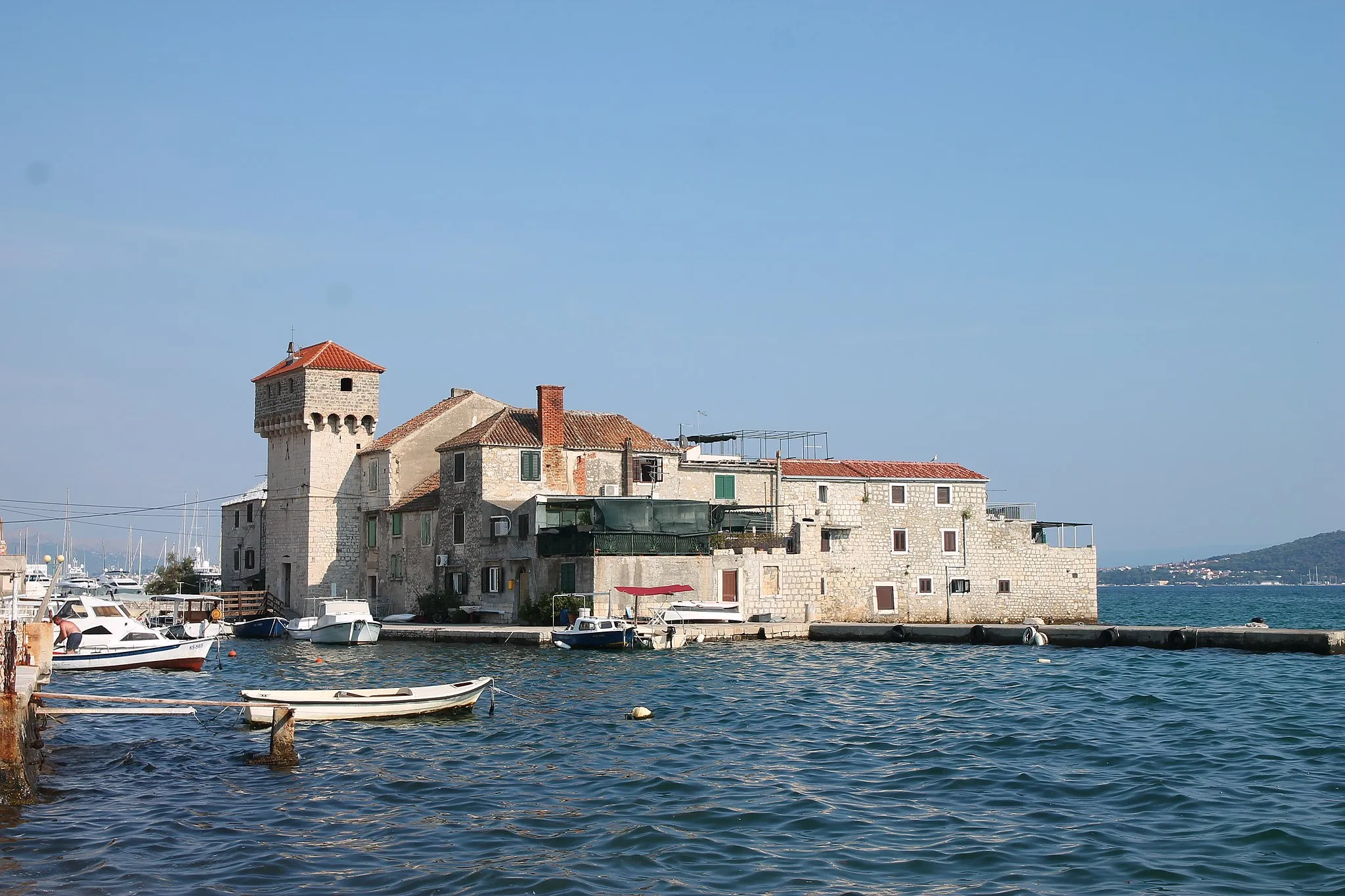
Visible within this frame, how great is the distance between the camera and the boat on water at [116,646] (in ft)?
135

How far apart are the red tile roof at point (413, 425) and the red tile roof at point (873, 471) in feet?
52.8

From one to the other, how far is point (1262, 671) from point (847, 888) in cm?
2868

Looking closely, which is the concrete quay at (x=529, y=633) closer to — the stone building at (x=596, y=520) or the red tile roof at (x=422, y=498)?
the stone building at (x=596, y=520)

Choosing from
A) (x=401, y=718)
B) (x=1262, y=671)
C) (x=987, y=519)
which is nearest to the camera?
(x=401, y=718)

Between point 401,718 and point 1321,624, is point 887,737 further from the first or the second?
point 1321,624

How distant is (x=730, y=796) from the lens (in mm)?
21578

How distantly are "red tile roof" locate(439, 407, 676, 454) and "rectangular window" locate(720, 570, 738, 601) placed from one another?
263 inches

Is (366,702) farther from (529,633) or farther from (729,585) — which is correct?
(729,585)

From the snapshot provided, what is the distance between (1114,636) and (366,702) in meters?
30.9

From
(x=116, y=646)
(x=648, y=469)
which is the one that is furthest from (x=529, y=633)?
(x=116, y=646)

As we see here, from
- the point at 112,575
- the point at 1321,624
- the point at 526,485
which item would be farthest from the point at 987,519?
the point at 112,575

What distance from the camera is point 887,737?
2775 centimetres

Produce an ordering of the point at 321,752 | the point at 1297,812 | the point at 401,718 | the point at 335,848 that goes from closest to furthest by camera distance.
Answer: the point at 335,848
the point at 1297,812
the point at 321,752
the point at 401,718

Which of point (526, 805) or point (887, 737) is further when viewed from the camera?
point (887, 737)
